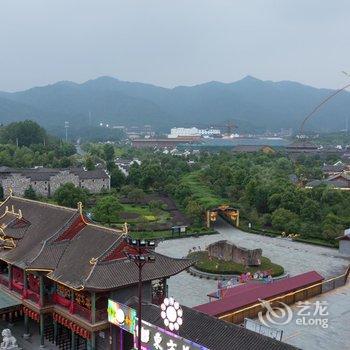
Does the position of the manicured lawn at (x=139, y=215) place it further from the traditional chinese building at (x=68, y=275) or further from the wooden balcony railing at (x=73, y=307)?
the wooden balcony railing at (x=73, y=307)

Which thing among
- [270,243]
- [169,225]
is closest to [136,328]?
[270,243]

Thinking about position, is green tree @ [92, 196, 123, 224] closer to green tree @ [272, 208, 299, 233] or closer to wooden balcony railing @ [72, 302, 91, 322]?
green tree @ [272, 208, 299, 233]

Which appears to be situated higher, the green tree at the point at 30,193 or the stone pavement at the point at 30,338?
the green tree at the point at 30,193

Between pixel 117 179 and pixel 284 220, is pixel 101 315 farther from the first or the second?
pixel 117 179

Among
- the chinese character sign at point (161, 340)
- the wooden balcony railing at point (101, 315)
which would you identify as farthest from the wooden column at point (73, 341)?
the chinese character sign at point (161, 340)

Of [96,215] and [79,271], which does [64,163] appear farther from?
[79,271]
